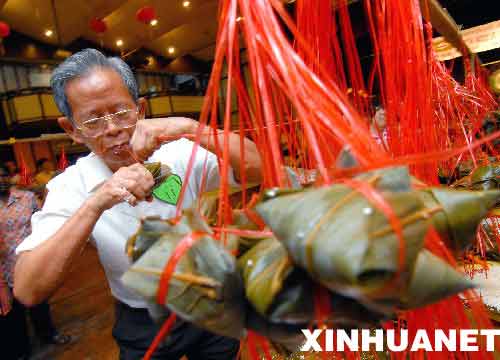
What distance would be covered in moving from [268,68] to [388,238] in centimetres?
33

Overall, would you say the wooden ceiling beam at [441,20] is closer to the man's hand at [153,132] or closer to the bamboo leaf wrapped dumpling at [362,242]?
the man's hand at [153,132]

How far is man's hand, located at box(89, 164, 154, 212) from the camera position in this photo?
804 mm

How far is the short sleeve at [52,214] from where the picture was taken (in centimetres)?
108

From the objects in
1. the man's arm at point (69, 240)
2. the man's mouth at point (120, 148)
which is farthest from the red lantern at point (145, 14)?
the man's arm at point (69, 240)

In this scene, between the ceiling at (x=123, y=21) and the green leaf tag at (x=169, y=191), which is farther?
the ceiling at (x=123, y=21)

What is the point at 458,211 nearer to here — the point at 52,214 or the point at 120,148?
the point at 120,148

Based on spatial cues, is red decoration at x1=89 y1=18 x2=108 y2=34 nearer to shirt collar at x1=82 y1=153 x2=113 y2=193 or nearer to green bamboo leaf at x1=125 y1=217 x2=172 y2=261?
shirt collar at x1=82 y1=153 x2=113 y2=193

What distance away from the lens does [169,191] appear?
3.92ft

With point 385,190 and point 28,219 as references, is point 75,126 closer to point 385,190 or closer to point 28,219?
point 385,190

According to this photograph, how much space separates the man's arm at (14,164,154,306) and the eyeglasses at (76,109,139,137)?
8.1 inches

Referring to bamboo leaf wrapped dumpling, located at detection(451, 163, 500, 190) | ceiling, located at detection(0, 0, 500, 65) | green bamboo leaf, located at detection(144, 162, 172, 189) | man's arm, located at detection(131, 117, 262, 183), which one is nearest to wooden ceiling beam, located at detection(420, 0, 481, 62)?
bamboo leaf wrapped dumpling, located at detection(451, 163, 500, 190)

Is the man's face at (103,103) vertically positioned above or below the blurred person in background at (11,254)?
above

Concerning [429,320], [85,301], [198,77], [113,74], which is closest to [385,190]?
[429,320]

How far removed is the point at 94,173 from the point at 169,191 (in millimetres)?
310
